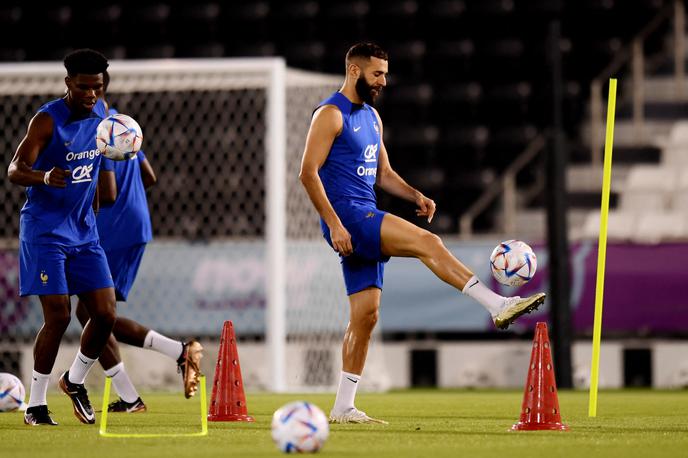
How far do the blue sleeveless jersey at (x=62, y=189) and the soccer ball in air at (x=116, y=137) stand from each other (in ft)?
0.63

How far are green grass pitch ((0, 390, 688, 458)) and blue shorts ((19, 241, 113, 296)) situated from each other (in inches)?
26.0

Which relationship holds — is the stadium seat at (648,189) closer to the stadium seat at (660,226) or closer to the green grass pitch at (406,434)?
the stadium seat at (660,226)

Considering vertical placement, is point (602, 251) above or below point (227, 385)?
above

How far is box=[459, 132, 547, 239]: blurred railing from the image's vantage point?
13.8m

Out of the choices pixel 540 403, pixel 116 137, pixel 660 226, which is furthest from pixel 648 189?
pixel 116 137

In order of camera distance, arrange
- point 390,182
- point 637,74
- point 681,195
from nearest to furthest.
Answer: point 390,182, point 681,195, point 637,74

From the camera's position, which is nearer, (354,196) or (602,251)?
(354,196)

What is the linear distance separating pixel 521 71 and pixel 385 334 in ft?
14.3

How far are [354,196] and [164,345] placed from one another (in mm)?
1651

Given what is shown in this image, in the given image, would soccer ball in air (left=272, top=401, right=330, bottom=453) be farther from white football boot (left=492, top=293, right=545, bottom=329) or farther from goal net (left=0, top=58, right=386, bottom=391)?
goal net (left=0, top=58, right=386, bottom=391)

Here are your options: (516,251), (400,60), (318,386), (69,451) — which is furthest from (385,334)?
(69,451)

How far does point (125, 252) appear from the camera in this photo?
7.59 metres

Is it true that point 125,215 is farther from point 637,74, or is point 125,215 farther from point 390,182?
point 637,74

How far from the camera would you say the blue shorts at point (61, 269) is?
20.6 ft
